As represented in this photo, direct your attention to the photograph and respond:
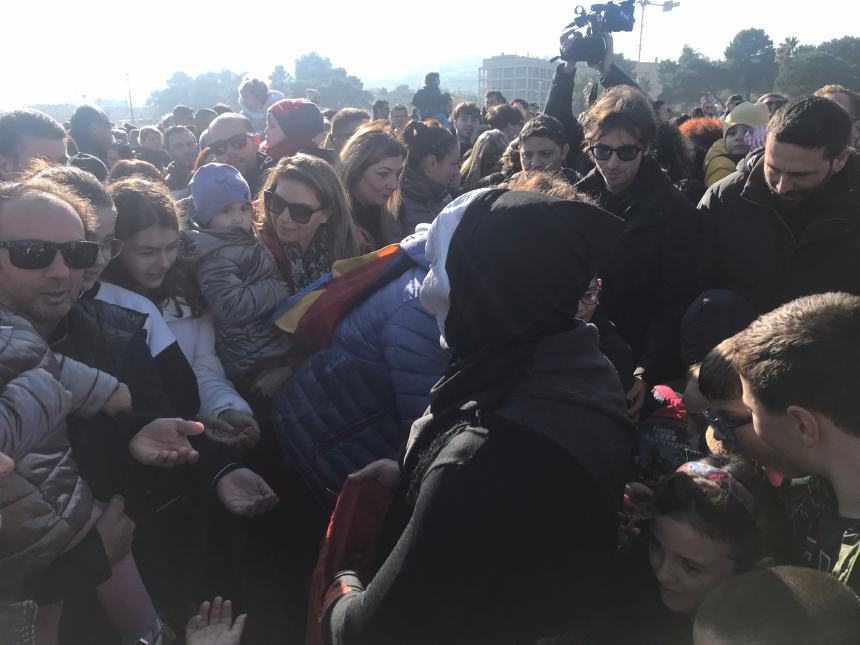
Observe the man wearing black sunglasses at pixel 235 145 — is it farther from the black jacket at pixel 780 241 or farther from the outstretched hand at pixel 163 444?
the black jacket at pixel 780 241

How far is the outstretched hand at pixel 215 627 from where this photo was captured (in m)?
2.06

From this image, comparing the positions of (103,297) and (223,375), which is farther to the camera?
(223,375)

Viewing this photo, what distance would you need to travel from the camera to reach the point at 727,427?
6.54 feet

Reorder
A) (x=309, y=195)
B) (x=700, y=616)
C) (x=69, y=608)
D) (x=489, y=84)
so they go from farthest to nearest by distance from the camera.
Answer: (x=489, y=84) → (x=309, y=195) → (x=69, y=608) → (x=700, y=616)

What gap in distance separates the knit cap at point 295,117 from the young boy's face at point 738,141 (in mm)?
3435

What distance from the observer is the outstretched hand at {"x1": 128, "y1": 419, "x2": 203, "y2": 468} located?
2.11 m

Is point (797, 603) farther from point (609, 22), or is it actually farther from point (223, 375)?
point (609, 22)

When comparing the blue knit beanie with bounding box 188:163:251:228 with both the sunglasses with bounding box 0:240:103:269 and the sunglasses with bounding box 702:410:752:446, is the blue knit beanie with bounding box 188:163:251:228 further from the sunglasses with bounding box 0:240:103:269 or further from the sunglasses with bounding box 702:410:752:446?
the sunglasses with bounding box 702:410:752:446

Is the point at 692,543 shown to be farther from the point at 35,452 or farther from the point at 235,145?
the point at 235,145

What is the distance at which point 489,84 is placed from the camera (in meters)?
106

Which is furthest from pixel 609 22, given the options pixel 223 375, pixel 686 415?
pixel 223 375

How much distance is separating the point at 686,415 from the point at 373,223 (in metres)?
2.36

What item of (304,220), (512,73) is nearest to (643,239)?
(304,220)

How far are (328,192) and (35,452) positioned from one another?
1.79 m
